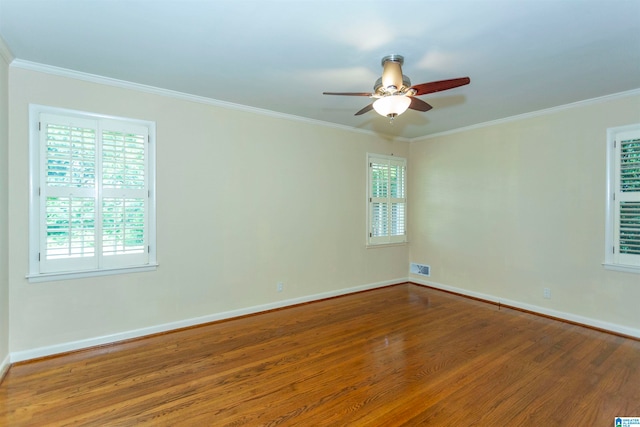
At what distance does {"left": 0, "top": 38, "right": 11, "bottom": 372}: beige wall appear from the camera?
255 centimetres

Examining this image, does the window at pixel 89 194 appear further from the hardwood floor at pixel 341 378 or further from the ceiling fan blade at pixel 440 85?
the ceiling fan blade at pixel 440 85

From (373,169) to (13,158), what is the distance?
4.38 metres

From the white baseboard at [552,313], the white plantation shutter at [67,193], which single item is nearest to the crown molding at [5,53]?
the white plantation shutter at [67,193]

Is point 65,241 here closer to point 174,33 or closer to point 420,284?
point 174,33

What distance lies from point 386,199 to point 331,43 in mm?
3383

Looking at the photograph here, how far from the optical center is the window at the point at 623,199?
11.0 ft

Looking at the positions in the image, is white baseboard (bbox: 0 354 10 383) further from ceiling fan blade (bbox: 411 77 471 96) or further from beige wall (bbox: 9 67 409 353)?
ceiling fan blade (bbox: 411 77 471 96)

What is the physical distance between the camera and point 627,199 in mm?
3404

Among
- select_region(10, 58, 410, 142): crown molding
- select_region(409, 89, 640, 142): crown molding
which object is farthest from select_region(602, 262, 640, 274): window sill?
select_region(10, 58, 410, 142): crown molding

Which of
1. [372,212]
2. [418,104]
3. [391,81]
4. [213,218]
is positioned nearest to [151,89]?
[213,218]

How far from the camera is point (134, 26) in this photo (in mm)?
2242

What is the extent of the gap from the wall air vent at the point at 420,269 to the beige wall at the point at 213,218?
83cm

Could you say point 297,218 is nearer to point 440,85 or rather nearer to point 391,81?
point 391,81

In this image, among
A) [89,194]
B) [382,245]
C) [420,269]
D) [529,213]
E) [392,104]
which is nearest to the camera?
[392,104]
